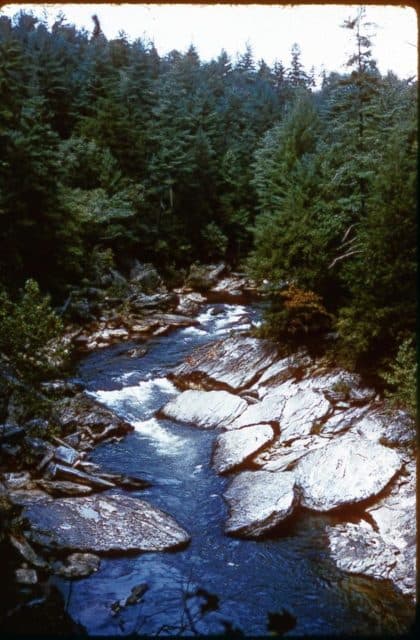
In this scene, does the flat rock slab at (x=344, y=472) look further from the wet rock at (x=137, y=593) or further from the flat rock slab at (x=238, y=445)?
the wet rock at (x=137, y=593)

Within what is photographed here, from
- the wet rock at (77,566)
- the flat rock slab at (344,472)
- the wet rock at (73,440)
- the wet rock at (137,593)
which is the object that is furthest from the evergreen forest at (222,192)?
the wet rock at (137,593)

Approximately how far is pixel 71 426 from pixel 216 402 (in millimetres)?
4382

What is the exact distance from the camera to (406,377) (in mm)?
11727

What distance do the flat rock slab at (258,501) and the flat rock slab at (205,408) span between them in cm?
290

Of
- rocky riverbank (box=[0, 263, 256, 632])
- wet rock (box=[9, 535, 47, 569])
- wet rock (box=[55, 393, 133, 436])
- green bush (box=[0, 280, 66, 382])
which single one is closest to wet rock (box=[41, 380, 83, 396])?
rocky riverbank (box=[0, 263, 256, 632])

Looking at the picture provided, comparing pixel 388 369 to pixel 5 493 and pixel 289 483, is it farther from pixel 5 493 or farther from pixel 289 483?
pixel 5 493

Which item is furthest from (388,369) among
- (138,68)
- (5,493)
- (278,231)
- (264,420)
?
(138,68)

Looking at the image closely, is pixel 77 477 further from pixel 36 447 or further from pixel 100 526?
pixel 100 526

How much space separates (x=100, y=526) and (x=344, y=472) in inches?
213

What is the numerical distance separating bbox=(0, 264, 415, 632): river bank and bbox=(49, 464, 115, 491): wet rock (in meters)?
0.03

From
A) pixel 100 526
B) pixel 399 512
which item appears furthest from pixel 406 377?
pixel 100 526

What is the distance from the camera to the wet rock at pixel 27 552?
29.0 feet

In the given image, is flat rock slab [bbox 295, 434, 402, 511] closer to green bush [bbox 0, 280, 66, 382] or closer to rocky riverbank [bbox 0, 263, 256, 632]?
rocky riverbank [bbox 0, 263, 256, 632]

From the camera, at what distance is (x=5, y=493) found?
1019 cm
